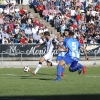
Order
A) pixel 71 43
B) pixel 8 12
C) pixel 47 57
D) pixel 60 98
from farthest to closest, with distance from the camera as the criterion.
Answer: pixel 8 12 → pixel 47 57 → pixel 71 43 → pixel 60 98

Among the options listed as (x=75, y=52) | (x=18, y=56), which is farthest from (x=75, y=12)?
(x=75, y=52)

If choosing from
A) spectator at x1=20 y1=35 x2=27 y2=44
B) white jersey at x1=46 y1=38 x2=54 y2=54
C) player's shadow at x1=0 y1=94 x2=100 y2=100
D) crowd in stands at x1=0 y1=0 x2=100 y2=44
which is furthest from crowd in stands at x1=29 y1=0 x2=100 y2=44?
player's shadow at x1=0 y1=94 x2=100 y2=100

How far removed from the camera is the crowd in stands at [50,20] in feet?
116

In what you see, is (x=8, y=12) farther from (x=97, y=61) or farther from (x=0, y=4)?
(x=97, y=61)

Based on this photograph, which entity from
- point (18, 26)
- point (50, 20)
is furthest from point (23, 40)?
point (50, 20)

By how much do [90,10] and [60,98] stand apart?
27847 mm

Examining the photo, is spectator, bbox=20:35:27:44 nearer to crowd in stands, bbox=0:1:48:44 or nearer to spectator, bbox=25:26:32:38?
crowd in stands, bbox=0:1:48:44

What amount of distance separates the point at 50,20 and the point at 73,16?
1802 mm

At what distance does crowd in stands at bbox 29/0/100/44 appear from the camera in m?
37.8

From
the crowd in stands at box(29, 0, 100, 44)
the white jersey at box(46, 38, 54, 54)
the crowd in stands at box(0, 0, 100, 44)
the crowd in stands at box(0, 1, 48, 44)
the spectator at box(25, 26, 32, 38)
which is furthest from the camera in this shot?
the crowd in stands at box(29, 0, 100, 44)

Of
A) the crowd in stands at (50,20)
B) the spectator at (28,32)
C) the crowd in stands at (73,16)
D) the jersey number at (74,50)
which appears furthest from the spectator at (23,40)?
the jersey number at (74,50)

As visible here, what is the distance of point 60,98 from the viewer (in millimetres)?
13172

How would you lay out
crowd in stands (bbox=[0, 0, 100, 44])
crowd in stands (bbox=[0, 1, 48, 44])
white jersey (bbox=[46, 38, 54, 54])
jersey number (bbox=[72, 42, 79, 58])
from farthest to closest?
crowd in stands (bbox=[0, 0, 100, 44]), crowd in stands (bbox=[0, 1, 48, 44]), white jersey (bbox=[46, 38, 54, 54]), jersey number (bbox=[72, 42, 79, 58])

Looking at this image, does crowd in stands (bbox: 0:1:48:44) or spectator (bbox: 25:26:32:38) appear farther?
spectator (bbox: 25:26:32:38)
